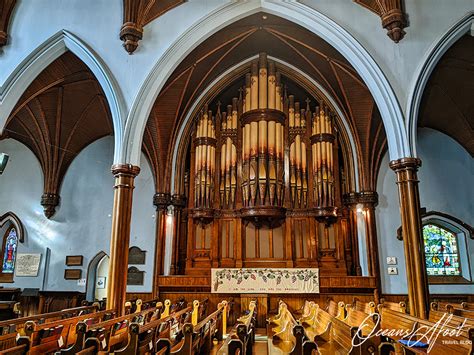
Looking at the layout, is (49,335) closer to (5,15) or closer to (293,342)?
(293,342)

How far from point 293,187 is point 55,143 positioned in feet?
27.5

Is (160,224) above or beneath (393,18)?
beneath

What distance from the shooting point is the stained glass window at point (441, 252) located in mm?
12984

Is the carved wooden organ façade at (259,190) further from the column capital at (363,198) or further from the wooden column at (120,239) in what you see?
the wooden column at (120,239)

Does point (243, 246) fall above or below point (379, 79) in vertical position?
below

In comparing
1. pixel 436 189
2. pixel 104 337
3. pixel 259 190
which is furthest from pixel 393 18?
pixel 104 337

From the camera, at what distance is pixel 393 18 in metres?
8.59

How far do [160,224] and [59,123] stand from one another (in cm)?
493

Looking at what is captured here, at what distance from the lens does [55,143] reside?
557 inches

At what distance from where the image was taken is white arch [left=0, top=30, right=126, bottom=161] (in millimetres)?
8930

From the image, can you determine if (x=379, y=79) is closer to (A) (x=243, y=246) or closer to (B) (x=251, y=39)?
(B) (x=251, y=39)

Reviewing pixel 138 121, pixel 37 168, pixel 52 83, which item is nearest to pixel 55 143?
pixel 37 168

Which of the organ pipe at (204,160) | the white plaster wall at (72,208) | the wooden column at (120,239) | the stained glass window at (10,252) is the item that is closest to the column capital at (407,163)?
Result: the wooden column at (120,239)

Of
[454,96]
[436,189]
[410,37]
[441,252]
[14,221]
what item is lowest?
[441,252]
